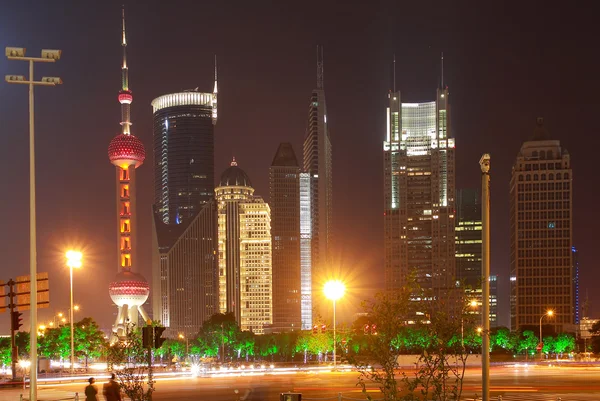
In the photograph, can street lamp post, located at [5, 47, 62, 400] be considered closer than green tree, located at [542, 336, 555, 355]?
Yes

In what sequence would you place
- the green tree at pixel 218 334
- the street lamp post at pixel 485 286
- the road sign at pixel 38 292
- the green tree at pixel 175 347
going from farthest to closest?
the green tree at pixel 175 347 → the green tree at pixel 218 334 → the road sign at pixel 38 292 → the street lamp post at pixel 485 286

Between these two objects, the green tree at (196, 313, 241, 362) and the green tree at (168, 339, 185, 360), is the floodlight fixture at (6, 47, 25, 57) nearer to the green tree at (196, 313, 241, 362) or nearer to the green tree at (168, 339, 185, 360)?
the green tree at (196, 313, 241, 362)

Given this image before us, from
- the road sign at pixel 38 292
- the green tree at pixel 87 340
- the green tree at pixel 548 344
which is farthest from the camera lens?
the green tree at pixel 548 344

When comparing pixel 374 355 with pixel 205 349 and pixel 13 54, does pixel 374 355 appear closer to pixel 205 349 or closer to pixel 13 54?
pixel 13 54

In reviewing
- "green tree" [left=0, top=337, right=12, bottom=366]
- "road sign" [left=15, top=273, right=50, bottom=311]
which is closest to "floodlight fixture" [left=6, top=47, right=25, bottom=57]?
"road sign" [left=15, top=273, right=50, bottom=311]

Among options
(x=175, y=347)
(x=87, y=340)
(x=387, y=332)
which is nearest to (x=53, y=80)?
(x=387, y=332)

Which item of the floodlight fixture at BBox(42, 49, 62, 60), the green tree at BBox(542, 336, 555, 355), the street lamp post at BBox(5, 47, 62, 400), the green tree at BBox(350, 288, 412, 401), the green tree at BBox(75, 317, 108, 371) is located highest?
the floodlight fixture at BBox(42, 49, 62, 60)

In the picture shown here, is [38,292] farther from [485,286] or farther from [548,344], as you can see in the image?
[548,344]

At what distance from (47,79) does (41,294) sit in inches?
558

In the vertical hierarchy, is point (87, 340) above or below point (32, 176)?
below

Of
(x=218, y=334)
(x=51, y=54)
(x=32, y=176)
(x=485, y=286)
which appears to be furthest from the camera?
(x=218, y=334)

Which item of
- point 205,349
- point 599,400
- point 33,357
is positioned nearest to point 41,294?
point 33,357

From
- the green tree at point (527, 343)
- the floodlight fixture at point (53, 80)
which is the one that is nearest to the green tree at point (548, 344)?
the green tree at point (527, 343)

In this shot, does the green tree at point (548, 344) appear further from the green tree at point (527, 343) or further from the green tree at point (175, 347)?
the green tree at point (175, 347)
